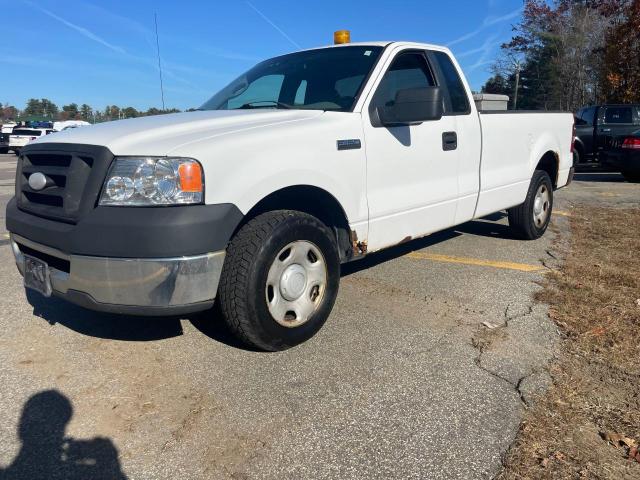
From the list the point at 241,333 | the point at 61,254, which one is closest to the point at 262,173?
the point at 241,333

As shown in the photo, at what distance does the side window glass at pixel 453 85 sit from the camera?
14.9 feet

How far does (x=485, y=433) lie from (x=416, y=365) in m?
0.70

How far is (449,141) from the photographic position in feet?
14.1

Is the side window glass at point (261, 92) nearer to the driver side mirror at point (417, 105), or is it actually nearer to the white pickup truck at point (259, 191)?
the white pickup truck at point (259, 191)

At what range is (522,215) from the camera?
5.84 metres

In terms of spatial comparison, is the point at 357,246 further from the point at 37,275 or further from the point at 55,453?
the point at 55,453

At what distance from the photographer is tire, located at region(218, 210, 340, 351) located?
9.28 ft

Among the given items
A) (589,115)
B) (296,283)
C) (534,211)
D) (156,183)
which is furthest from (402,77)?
(589,115)

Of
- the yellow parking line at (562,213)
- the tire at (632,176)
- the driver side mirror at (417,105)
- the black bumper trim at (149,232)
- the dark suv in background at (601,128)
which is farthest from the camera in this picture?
the dark suv in background at (601,128)

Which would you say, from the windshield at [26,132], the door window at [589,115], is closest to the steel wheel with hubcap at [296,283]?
the door window at [589,115]

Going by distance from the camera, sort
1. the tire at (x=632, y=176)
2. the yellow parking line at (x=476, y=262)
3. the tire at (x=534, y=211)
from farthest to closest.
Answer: the tire at (x=632, y=176) → the tire at (x=534, y=211) → the yellow parking line at (x=476, y=262)

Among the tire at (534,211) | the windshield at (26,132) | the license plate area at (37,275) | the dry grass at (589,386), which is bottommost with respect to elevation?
the dry grass at (589,386)

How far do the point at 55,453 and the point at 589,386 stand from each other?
2.62 m

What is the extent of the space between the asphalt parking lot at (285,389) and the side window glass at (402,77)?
5.07 ft
